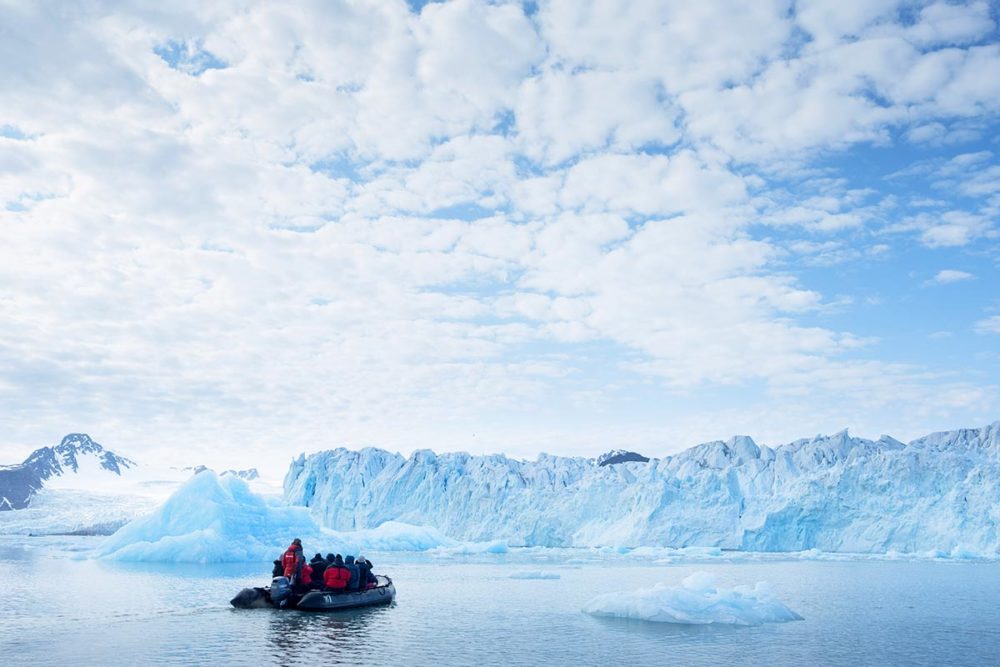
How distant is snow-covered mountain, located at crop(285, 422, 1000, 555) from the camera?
164 feet

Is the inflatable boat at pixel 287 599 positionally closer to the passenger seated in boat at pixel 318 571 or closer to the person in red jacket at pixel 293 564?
the person in red jacket at pixel 293 564

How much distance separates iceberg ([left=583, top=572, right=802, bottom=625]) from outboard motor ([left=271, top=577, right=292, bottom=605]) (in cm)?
802

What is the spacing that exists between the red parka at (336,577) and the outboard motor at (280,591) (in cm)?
116

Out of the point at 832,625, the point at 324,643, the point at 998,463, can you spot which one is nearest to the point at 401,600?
the point at 324,643

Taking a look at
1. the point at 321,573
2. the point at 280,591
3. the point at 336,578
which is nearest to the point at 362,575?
the point at 336,578

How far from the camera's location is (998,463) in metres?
49.8

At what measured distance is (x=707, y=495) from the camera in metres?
57.6

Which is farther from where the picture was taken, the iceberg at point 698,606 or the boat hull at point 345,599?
the boat hull at point 345,599

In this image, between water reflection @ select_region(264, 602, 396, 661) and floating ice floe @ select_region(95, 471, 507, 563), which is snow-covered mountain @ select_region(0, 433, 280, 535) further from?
water reflection @ select_region(264, 602, 396, 661)

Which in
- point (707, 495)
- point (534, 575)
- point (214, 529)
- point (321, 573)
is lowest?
point (534, 575)

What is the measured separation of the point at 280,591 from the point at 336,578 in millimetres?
1699

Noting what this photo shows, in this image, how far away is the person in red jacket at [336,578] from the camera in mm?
22938

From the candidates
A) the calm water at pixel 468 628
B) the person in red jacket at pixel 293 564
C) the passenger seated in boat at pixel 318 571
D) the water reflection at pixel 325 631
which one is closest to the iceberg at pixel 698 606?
the calm water at pixel 468 628

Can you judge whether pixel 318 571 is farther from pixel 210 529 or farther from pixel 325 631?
pixel 210 529
